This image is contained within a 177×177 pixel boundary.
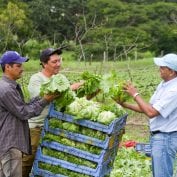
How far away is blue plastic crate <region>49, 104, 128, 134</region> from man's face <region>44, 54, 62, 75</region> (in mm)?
484

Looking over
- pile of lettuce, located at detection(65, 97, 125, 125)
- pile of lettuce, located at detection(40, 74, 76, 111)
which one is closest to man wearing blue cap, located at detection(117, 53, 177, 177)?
pile of lettuce, located at detection(65, 97, 125, 125)

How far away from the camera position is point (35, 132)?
5.60 meters

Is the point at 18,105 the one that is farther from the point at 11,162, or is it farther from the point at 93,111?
the point at 93,111

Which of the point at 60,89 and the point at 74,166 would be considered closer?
the point at 60,89

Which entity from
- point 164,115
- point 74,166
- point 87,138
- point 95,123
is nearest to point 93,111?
point 95,123

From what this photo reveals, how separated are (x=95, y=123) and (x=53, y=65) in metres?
0.90

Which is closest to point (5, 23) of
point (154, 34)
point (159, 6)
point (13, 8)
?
point (13, 8)

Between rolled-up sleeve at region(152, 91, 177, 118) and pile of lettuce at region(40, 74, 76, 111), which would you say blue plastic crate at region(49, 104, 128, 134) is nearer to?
pile of lettuce at region(40, 74, 76, 111)

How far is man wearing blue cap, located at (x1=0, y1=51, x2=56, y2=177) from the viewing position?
4980 mm

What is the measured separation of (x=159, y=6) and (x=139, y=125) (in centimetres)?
4275

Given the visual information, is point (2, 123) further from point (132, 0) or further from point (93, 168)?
point (132, 0)

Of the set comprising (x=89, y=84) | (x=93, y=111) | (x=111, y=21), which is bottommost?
(x=111, y=21)

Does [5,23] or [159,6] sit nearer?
[5,23]

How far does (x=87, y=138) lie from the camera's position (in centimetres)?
512
